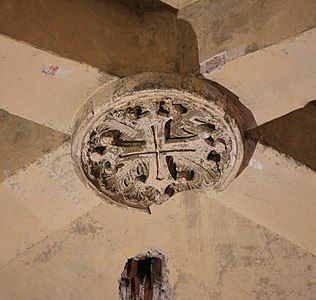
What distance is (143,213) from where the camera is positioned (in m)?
4.14

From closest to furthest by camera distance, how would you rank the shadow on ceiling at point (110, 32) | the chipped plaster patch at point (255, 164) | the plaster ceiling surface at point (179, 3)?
the shadow on ceiling at point (110, 32) < the plaster ceiling surface at point (179, 3) < the chipped plaster patch at point (255, 164)

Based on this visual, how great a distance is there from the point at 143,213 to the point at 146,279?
0.49m

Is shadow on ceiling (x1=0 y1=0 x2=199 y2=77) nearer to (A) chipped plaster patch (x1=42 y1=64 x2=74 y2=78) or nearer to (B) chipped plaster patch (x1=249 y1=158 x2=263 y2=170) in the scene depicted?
(A) chipped plaster patch (x1=42 y1=64 x2=74 y2=78)

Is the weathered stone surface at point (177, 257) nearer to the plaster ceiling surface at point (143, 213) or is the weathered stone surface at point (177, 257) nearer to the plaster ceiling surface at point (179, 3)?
the plaster ceiling surface at point (143, 213)

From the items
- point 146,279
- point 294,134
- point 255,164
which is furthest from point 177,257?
point 294,134

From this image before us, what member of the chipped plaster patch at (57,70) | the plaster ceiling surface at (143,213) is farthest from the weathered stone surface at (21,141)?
the chipped plaster patch at (57,70)

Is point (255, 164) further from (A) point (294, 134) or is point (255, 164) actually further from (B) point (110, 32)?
(B) point (110, 32)

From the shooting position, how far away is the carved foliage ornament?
3.11 metres

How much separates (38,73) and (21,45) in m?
0.21

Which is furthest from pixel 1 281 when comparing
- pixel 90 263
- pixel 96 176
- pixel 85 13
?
pixel 85 13

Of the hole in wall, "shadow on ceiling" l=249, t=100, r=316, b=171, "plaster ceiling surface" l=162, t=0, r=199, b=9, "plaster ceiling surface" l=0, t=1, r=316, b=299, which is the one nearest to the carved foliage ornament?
"plaster ceiling surface" l=0, t=1, r=316, b=299

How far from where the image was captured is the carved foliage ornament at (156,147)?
311cm

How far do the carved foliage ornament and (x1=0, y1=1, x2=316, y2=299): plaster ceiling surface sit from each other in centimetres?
16

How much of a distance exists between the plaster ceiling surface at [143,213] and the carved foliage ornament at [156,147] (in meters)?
0.16
